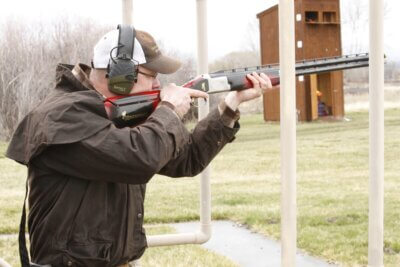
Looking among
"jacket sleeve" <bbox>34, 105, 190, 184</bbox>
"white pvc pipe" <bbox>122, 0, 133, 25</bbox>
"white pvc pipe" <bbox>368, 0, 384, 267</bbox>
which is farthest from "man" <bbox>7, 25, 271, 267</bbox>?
"white pvc pipe" <bbox>122, 0, 133, 25</bbox>

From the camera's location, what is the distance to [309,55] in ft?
76.2

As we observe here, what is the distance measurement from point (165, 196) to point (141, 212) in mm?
6878

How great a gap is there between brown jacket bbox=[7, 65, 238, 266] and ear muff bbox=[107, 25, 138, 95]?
10cm

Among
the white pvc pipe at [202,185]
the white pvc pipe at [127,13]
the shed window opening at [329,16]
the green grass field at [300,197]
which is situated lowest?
the green grass field at [300,197]

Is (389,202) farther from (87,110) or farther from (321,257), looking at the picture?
(87,110)

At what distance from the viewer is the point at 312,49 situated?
23297 millimetres

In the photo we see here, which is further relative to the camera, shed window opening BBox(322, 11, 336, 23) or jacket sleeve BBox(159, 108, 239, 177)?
shed window opening BBox(322, 11, 336, 23)

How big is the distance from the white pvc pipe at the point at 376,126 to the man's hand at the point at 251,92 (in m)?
0.53

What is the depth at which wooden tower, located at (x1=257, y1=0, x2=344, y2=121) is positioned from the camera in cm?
2320

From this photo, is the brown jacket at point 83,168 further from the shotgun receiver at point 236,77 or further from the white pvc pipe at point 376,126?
the white pvc pipe at point 376,126

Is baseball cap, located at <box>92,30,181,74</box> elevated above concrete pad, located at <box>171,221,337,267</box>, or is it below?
above

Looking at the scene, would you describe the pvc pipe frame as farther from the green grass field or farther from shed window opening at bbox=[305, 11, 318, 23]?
shed window opening at bbox=[305, 11, 318, 23]

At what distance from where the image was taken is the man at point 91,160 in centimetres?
256

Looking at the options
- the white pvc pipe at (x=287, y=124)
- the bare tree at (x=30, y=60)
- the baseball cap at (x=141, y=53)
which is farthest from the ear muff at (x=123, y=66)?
the bare tree at (x=30, y=60)
